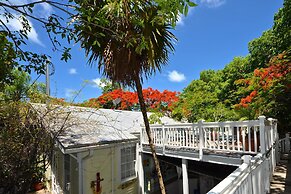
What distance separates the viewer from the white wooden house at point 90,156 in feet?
24.3

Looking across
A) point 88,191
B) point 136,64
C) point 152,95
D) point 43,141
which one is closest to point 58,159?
point 88,191

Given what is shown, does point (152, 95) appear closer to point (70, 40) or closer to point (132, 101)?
point (132, 101)

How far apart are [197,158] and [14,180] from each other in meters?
5.96

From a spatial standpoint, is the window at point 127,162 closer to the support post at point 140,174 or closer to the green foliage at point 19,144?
the support post at point 140,174

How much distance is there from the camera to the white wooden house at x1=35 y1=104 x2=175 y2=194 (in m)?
7.40

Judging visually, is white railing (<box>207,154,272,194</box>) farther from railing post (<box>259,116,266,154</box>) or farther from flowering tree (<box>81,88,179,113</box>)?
flowering tree (<box>81,88,179,113</box>)

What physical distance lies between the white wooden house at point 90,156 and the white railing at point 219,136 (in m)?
1.85

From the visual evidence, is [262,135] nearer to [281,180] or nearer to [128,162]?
[281,180]

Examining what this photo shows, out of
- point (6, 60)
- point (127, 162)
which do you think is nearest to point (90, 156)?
point (127, 162)

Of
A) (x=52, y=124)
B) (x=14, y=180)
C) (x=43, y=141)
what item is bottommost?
(x=14, y=180)

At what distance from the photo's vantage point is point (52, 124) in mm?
7434

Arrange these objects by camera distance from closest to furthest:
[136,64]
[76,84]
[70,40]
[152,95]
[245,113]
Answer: [70,40]
[136,64]
[76,84]
[245,113]
[152,95]

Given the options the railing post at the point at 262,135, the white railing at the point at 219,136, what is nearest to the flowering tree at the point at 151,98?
the white railing at the point at 219,136

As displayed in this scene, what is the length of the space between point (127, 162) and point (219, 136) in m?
4.81
